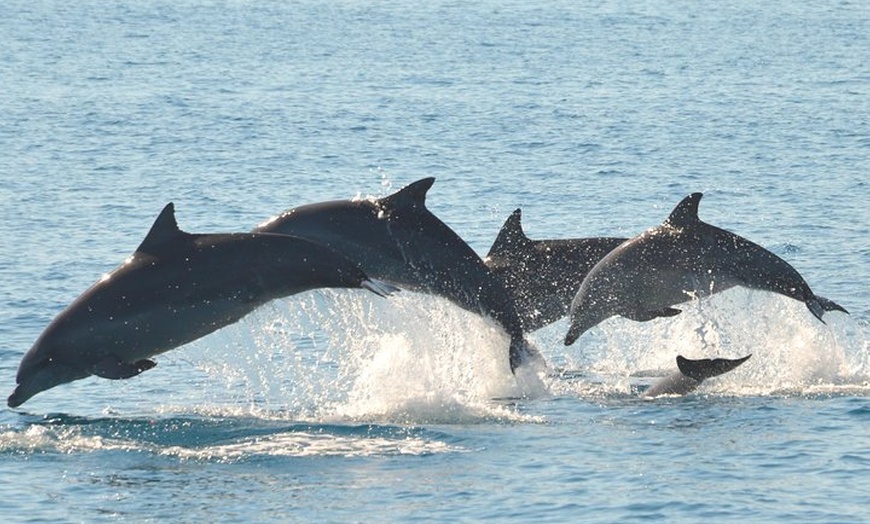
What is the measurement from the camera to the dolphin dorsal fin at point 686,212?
21.8m

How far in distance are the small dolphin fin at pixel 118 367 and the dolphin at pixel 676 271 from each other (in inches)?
221

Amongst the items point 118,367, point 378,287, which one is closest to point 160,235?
point 118,367

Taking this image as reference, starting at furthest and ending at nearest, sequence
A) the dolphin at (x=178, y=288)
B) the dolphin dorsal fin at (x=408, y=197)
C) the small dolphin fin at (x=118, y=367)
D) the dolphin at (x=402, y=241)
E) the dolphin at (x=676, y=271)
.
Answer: the dolphin at (x=676, y=271) < the dolphin dorsal fin at (x=408, y=197) < the dolphin at (x=402, y=241) < the dolphin at (x=178, y=288) < the small dolphin fin at (x=118, y=367)

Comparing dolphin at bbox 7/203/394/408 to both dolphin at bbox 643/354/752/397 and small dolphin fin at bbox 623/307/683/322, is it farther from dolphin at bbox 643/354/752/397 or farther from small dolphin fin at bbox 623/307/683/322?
small dolphin fin at bbox 623/307/683/322

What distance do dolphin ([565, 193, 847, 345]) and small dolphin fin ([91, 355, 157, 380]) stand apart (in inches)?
221

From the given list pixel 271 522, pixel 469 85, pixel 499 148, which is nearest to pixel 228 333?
pixel 271 522

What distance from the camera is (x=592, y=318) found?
879 inches

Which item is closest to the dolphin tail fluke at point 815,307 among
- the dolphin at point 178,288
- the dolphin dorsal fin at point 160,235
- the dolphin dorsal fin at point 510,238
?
the dolphin dorsal fin at point 510,238

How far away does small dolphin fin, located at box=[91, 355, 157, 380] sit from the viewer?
62.3ft

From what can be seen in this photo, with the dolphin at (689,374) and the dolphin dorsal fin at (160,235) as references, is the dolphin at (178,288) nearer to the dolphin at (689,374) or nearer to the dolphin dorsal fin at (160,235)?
the dolphin dorsal fin at (160,235)

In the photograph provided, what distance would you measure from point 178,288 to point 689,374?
5.95 meters

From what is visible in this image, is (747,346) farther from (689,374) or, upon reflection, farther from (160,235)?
(160,235)

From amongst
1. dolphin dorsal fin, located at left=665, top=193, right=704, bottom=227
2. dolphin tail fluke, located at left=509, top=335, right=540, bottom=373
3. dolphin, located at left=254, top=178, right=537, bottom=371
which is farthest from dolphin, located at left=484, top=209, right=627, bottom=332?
dolphin, located at left=254, top=178, right=537, bottom=371

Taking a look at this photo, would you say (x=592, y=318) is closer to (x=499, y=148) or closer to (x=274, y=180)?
(x=274, y=180)
